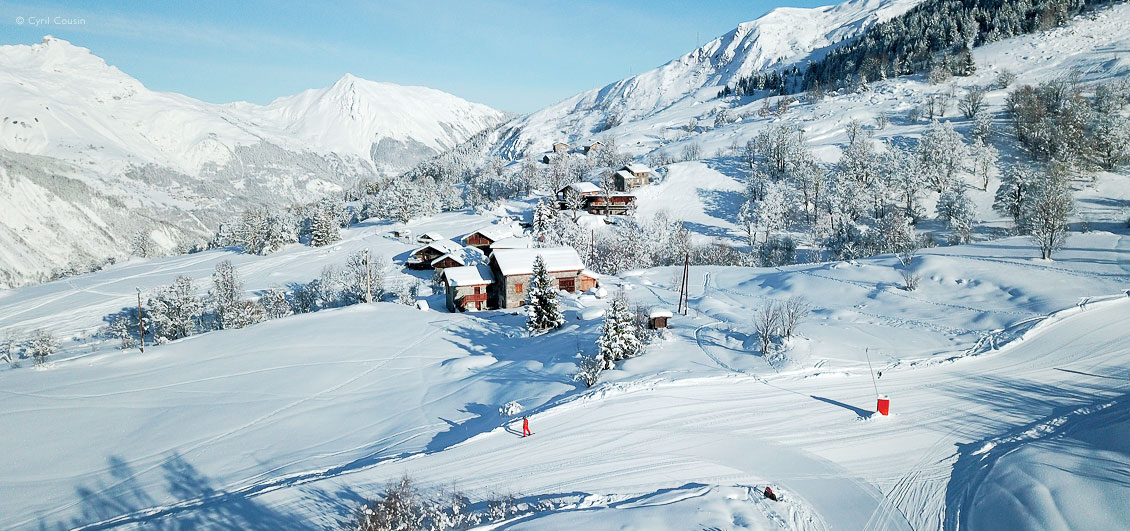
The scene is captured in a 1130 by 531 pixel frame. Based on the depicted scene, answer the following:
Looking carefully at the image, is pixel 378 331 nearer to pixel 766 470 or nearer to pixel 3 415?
pixel 3 415

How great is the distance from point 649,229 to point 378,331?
35342mm

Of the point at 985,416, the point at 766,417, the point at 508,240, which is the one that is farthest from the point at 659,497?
the point at 508,240

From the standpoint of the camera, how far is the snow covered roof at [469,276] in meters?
38.7

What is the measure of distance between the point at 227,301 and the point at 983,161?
A: 7987 centimetres

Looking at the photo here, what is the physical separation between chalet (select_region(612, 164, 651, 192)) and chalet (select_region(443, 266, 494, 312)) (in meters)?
38.5

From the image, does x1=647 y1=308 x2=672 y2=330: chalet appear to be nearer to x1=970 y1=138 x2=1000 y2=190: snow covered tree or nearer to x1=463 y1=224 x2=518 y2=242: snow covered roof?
x1=463 y1=224 x2=518 y2=242: snow covered roof

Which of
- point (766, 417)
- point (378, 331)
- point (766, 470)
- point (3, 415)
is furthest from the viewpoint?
point (378, 331)

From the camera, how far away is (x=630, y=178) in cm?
7331

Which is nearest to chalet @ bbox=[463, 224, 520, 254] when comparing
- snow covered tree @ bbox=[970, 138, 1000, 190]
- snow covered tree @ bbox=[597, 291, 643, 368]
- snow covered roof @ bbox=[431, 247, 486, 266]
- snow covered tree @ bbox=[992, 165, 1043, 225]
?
snow covered roof @ bbox=[431, 247, 486, 266]

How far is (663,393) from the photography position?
15172mm

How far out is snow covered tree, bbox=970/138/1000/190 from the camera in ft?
183

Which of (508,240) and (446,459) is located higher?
(508,240)

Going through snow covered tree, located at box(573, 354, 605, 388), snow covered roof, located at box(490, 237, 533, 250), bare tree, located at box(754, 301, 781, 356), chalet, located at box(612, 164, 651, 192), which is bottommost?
snow covered tree, located at box(573, 354, 605, 388)

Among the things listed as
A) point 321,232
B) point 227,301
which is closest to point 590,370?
point 227,301
